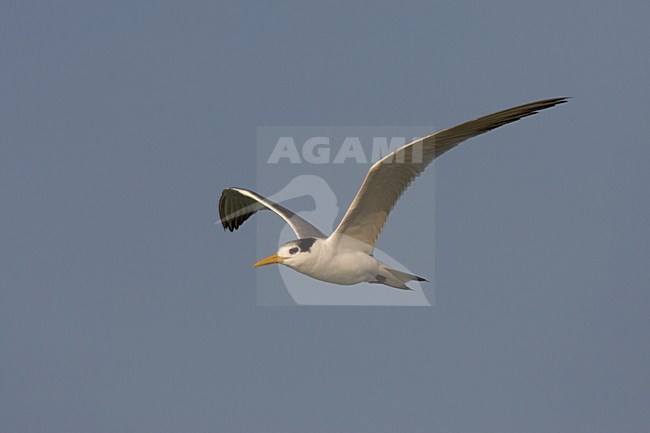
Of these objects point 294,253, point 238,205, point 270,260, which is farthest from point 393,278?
point 238,205

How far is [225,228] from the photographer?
985 inches

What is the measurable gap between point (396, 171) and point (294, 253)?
2.57m

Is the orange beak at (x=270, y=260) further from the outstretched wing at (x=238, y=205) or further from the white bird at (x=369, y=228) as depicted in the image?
the outstretched wing at (x=238, y=205)

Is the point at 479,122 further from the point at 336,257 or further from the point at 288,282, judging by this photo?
the point at 288,282

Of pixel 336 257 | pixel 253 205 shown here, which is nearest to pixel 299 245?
pixel 336 257

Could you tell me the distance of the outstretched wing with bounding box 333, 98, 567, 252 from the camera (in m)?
16.5

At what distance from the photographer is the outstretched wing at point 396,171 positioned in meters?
16.5

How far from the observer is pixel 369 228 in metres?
18.6

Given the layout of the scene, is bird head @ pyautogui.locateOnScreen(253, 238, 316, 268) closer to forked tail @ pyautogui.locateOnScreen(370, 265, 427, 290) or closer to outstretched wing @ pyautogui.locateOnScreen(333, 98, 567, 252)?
outstretched wing @ pyautogui.locateOnScreen(333, 98, 567, 252)

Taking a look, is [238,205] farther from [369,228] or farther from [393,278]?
[393,278]

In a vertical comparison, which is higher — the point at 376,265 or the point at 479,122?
the point at 479,122

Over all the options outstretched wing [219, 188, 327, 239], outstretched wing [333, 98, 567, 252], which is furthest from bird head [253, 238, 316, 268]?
outstretched wing [219, 188, 327, 239]

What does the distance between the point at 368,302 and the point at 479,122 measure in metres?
4.78

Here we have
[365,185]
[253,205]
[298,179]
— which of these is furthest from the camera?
[253,205]
